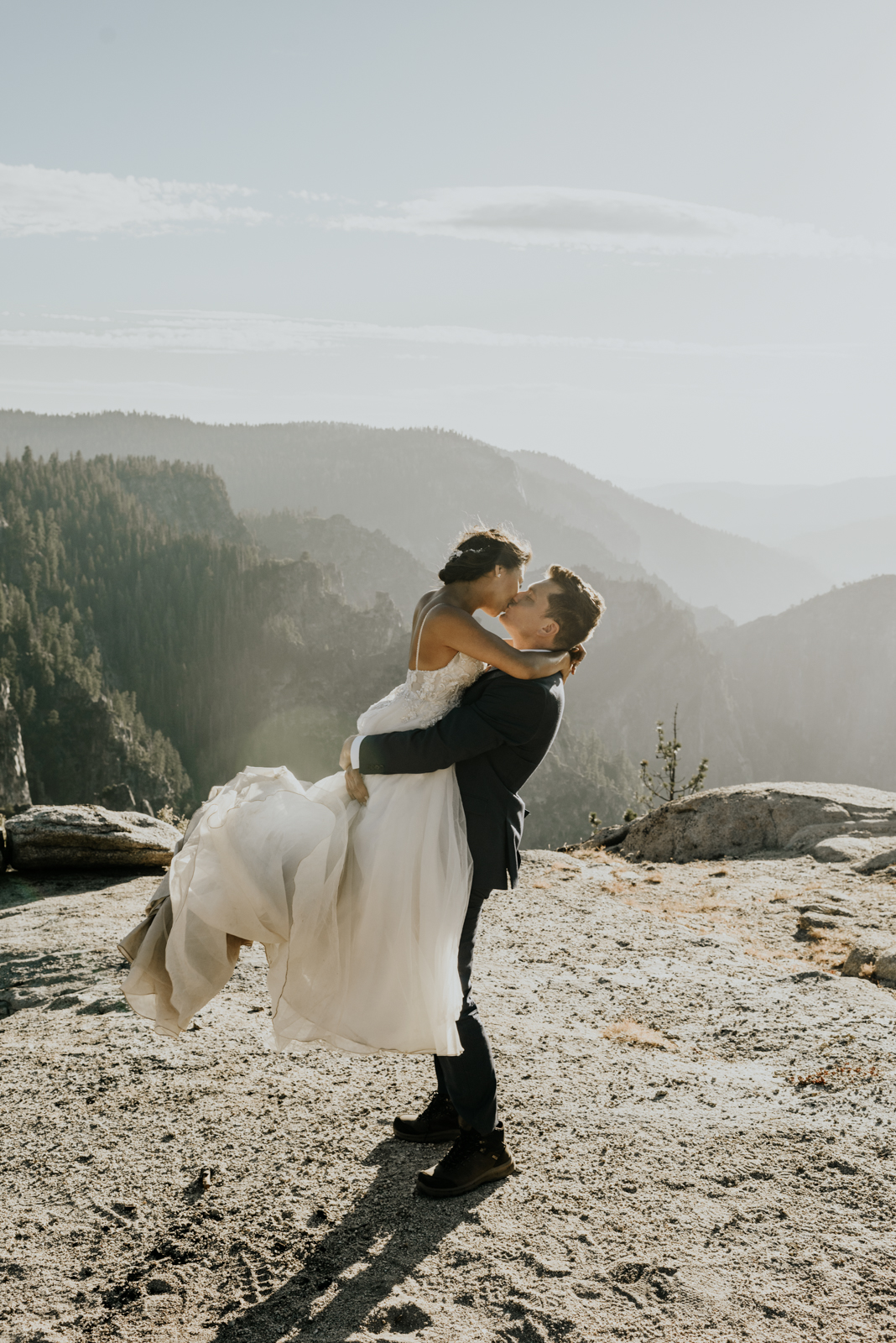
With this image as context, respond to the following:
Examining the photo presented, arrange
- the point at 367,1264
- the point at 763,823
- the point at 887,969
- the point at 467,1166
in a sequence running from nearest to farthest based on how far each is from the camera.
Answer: the point at 367,1264 → the point at 467,1166 → the point at 887,969 → the point at 763,823

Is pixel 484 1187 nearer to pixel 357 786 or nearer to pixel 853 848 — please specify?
pixel 357 786

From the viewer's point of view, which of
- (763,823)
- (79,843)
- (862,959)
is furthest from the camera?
(763,823)

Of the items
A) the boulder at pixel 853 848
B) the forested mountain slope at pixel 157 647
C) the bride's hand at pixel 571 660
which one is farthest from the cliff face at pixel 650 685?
the bride's hand at pixel 571 660

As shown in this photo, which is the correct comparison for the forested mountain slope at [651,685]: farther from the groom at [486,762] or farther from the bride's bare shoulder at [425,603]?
the bride's bare shoulder at [425,603]

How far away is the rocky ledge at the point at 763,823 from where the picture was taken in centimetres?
1227

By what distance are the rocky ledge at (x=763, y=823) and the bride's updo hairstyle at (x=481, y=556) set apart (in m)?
9.61

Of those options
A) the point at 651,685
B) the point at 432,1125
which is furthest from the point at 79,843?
the point at 651,685

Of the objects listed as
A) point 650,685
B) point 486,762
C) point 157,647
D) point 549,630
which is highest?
point 549,630

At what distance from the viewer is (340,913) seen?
3549mm

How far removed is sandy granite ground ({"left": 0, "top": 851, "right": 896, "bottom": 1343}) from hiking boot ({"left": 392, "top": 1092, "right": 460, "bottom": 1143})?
0.09 m

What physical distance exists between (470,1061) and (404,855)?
946mm

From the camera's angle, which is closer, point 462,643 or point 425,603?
point 462,643

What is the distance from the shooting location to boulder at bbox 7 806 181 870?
33.8ft

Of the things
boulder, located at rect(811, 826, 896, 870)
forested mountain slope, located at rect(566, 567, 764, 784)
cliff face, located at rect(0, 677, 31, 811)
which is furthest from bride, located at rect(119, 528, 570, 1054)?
forested mountain slope, located at rect(566, 567, 764, 784)
